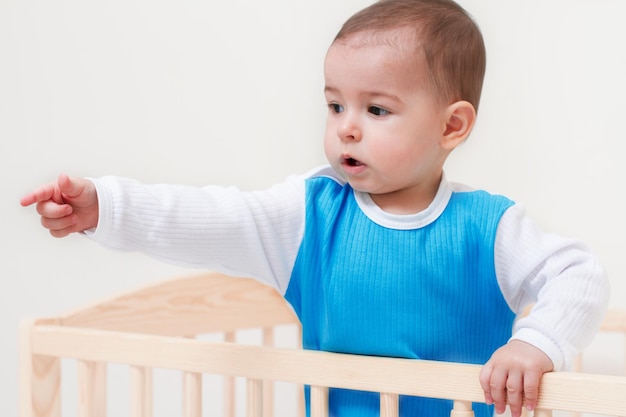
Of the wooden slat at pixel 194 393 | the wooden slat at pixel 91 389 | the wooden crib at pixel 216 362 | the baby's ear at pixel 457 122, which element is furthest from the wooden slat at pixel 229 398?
the baby's ear at pixel 457 122

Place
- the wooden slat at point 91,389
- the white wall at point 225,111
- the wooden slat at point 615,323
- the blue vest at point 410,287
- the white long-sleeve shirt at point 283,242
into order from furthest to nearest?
the white wall at point 225,111 < the wooden slat at point 615,323 < the wooden slat at point 91,389 < the blue vest at point 410,287 < the white long-sleeve shirt at point 283,242

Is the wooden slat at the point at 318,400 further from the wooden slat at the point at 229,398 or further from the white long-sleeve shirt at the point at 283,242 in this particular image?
the wooden slat at the point at 229,398

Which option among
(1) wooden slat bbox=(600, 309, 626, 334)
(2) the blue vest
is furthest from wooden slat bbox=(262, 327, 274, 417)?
(1) wooden slat bbox=(600, 309, 626, 334)

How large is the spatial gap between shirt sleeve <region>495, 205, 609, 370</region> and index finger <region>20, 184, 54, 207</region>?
0.51 m

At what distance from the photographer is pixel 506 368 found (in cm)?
101

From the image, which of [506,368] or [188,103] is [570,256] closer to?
[506,368]

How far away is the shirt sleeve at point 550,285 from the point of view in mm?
1072

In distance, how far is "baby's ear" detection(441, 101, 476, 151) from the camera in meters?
1.17

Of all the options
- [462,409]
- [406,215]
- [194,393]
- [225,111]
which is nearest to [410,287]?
[406,215]

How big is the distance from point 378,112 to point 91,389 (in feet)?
1.76

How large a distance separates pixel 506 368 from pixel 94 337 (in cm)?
53

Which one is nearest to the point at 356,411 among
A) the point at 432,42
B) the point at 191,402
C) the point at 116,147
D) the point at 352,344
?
the point at 352,344

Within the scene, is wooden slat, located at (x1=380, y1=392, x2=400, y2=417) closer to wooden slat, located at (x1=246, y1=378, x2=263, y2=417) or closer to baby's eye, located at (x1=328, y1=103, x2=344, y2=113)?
wooden slat, located at (x1=246, y1=378, x2=263, y2=417)

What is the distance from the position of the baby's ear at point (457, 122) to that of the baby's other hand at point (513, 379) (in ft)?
0.94
